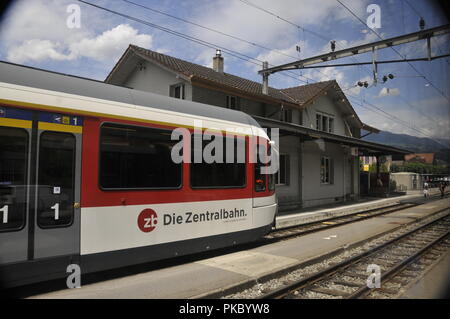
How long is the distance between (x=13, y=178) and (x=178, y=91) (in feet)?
39.0

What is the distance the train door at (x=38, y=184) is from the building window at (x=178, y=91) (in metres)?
10.6

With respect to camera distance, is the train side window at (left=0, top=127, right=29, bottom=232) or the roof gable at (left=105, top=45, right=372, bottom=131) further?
the roof gable at (left=105, top=45, right=372, bottom=131)

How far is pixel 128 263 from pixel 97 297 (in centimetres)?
83

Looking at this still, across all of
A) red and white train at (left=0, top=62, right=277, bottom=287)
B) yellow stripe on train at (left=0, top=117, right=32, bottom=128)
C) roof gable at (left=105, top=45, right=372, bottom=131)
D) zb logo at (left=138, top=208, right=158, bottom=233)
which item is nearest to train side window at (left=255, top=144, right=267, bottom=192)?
red and white train at (left=0, top=62, right=277, bottom=287)

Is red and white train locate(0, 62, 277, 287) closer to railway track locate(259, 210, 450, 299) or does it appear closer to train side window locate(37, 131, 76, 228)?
train side window locate(37, 131, 76, 228)

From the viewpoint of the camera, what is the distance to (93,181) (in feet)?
17.1

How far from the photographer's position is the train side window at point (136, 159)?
17.8ft

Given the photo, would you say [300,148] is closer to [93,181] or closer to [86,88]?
[86,88]

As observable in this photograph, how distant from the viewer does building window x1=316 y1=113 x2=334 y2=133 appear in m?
22.3

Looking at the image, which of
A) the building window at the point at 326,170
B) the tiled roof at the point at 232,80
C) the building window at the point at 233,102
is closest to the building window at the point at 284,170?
the tiled roof at the point at 232,80

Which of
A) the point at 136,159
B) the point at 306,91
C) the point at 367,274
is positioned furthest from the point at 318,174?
the point at 136,159

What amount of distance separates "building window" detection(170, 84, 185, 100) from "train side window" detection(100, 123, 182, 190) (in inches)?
380

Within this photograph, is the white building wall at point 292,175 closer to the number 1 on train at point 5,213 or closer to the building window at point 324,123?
the building window at point 324,123

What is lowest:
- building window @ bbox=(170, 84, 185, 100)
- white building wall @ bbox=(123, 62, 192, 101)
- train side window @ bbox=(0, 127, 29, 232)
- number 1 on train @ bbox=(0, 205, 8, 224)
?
number 1 on train @ bbox=(0, 205, 8, 224)
